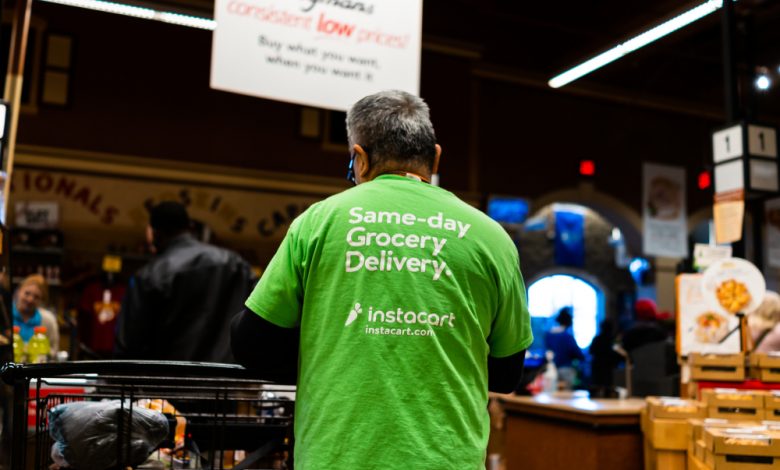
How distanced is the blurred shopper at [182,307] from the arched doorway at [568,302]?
47.8 ft

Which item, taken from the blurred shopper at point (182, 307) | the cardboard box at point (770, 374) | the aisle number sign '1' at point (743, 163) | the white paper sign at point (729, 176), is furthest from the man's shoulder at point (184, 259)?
the white paper sign at point (729, 176)

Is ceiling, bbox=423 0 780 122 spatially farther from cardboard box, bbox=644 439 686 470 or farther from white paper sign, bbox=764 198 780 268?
cardboard box, bbox=644 439 686 470

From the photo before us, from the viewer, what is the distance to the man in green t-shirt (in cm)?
152

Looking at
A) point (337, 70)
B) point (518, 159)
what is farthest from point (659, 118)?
point (337, 70)

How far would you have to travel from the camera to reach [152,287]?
3230 mm

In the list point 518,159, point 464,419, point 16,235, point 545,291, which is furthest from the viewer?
point 545,291

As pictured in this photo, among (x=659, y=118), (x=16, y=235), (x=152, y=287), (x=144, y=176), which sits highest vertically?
(x=659, y=118)

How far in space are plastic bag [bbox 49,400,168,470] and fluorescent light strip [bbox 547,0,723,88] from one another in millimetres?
4997

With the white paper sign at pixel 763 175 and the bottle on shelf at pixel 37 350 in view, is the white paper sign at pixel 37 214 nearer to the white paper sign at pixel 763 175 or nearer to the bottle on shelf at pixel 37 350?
the bottle on shelf at pixel 37 350

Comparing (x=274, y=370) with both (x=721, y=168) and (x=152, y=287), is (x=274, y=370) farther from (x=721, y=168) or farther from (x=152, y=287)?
(x=721, y=168)

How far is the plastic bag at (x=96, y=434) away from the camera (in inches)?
71.7

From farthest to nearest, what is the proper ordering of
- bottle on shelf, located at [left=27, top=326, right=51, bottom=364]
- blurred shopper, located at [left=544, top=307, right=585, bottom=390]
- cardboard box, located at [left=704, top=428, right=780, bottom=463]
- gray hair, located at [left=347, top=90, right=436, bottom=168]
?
blurred shopper, located at [left=544, top=307, right=585, bottom=390] → bottle on shelf, located at [left=27, top=326, right=51, bottom=364] → cardboard box, located at [left=704, top=428, right=780, bottom=463] → gray hair, located at [left=347, top=90, right=436, bottom=168]

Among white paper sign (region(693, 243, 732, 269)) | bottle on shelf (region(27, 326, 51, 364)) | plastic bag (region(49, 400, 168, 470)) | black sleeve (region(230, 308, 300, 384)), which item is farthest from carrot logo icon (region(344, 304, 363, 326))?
Answer: white paper sign (region(693, 243, 732, 269))

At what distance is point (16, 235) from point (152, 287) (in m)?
7.05
